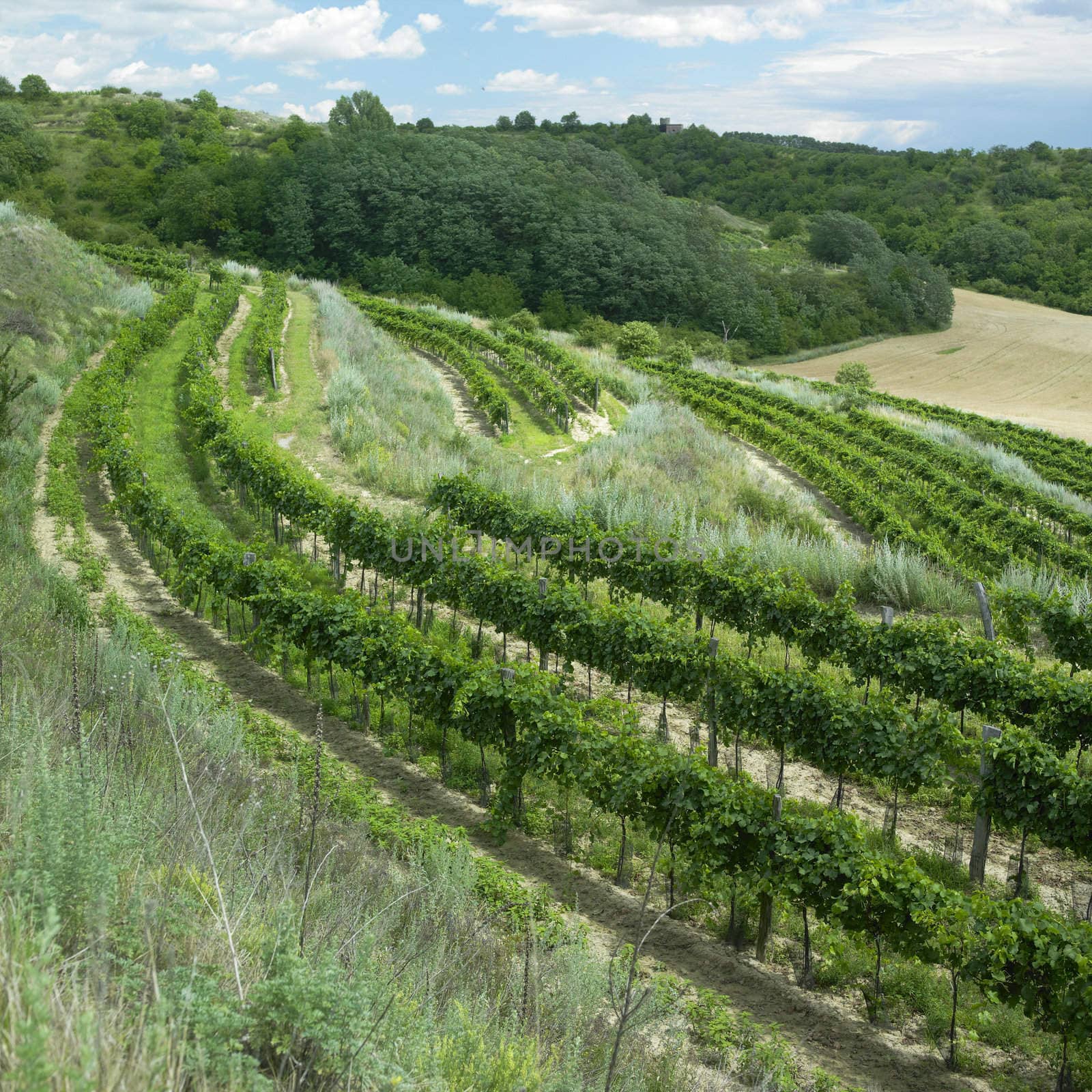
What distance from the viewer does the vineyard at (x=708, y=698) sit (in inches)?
281

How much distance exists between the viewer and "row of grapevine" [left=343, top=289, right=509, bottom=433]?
2781cm

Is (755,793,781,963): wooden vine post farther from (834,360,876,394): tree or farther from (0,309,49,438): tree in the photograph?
(834,360,876,394): tree

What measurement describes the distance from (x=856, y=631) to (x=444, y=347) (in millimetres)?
28301

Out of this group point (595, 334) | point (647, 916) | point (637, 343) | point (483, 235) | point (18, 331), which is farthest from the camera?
point (483, 235)

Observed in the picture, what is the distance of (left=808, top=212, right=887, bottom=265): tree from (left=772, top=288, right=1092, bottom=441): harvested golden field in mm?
9513

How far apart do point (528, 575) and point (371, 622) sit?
16.7ft

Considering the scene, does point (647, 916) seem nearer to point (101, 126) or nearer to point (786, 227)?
point (786, 227)

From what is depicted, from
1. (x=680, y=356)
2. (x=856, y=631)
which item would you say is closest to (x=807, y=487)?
(x=856, y=631)

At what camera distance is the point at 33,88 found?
347 ft

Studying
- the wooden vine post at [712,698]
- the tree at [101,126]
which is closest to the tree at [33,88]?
the tree at [101,126]

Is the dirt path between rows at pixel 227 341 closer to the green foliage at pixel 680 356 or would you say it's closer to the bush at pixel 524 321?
the bush at pixel 524 321

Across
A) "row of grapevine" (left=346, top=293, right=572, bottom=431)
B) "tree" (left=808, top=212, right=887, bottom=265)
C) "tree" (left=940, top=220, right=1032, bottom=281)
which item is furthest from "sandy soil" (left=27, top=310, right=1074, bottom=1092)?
"tree" (left=940, top=220, right=1032, bottom=281)

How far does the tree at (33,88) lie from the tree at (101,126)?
1807 cm

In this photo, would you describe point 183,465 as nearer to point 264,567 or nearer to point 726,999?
point 264,567
